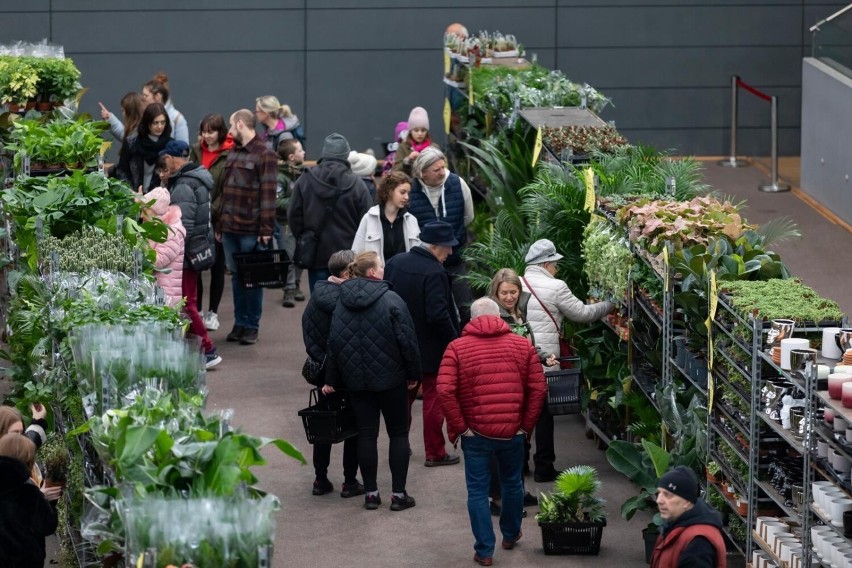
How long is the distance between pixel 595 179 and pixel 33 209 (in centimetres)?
367

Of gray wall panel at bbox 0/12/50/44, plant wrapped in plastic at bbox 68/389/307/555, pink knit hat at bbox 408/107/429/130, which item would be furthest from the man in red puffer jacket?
gray wall panel at bbox 0/12/50/44

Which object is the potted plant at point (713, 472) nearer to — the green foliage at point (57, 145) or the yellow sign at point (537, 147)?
the yellow sign at point (537, 147)

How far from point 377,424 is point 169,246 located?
8.29ft

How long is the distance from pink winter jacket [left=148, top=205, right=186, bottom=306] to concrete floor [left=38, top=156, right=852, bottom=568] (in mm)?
870

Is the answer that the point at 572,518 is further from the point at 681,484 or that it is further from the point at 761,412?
the point at 681,484

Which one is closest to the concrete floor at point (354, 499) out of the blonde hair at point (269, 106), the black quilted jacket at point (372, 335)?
the black quilted jacket at point (372, 335)

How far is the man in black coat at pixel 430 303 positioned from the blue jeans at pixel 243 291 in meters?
2.68

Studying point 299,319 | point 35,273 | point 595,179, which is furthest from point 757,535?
point 299,319

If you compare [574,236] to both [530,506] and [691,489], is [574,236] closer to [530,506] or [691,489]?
[530,506]

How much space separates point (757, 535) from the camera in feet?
24.6

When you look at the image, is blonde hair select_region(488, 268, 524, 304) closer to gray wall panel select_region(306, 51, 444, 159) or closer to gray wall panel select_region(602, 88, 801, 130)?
gray wall panel select_region(306, 51, 444, 159)

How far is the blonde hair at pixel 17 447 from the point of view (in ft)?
22.1

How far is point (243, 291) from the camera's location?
1216 cm

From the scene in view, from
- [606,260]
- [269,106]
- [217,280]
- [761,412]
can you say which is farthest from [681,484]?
[269,106]
